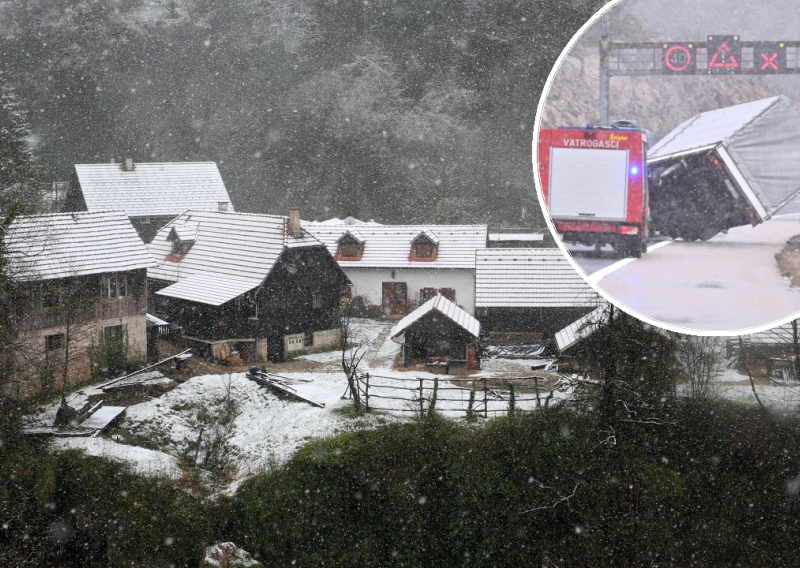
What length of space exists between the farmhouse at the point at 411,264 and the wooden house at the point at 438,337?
9.48ft

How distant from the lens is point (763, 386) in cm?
1017

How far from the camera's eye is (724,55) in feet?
8.04

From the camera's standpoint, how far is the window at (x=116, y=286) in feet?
36.8

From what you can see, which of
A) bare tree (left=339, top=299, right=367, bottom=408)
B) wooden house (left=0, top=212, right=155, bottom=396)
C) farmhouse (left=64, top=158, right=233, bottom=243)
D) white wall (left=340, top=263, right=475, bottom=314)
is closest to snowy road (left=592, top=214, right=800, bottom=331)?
bare tree (left=339, top=299, right=367, bottom=408)

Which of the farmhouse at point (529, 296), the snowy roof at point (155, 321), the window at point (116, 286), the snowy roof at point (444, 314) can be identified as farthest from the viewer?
the farmhouse at point (529, 296)

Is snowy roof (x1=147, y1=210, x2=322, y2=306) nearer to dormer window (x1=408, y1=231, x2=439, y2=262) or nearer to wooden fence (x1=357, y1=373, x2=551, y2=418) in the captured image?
dormer window (x1=408, y1=231, x2=439, y2=262)

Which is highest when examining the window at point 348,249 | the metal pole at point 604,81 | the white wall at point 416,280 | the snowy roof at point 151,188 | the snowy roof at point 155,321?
the snowy roof at point 151,188

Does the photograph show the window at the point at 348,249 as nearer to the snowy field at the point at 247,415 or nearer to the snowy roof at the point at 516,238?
the snowy roof at the point at 516,238

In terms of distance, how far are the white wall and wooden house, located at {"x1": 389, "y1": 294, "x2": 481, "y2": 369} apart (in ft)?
9.35

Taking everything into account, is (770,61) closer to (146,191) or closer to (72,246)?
(72,246)

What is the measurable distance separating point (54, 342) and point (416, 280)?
668 cm

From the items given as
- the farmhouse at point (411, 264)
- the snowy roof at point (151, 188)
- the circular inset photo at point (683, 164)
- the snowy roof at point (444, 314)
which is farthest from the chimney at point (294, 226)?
the circular inset photo at point (683, 164)

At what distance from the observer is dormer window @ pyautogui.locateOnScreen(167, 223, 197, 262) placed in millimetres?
14109

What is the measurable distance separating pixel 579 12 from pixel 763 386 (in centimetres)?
1324
